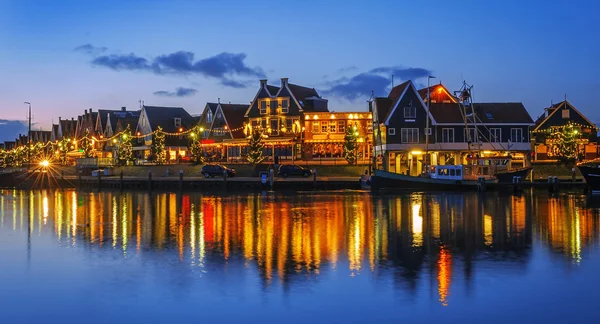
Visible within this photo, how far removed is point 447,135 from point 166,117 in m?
54.1

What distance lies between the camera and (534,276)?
20.7m

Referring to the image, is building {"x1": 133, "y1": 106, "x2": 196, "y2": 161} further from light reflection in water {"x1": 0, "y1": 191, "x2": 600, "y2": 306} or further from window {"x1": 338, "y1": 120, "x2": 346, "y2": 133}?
light reflection in water {"x1": 0, "y1": 191, "x2": 600, "y2": 306}

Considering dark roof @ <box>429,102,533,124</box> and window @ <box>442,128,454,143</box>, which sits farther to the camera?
dark roof @ <box>429,102,533,124</box>

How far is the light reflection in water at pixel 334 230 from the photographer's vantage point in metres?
23.3

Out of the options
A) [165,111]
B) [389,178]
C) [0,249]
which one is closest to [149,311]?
[0,249]

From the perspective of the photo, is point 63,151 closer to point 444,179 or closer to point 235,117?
point 235,117

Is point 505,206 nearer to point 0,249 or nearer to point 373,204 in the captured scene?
point 373,204

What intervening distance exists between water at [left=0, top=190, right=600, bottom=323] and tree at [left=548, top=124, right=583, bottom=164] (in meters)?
43.7

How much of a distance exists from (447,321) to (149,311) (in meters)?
7.14

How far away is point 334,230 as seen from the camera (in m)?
32.0

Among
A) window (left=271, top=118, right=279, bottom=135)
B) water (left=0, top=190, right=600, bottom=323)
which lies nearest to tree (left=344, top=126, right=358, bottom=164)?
window (left=271, top=118, right=279, bottom=135)

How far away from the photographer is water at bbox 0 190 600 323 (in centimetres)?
1681

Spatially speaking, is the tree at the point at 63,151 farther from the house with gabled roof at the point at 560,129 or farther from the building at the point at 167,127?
the house with gabled roof at the point at 560,129

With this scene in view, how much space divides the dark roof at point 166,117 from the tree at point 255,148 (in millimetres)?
33036
